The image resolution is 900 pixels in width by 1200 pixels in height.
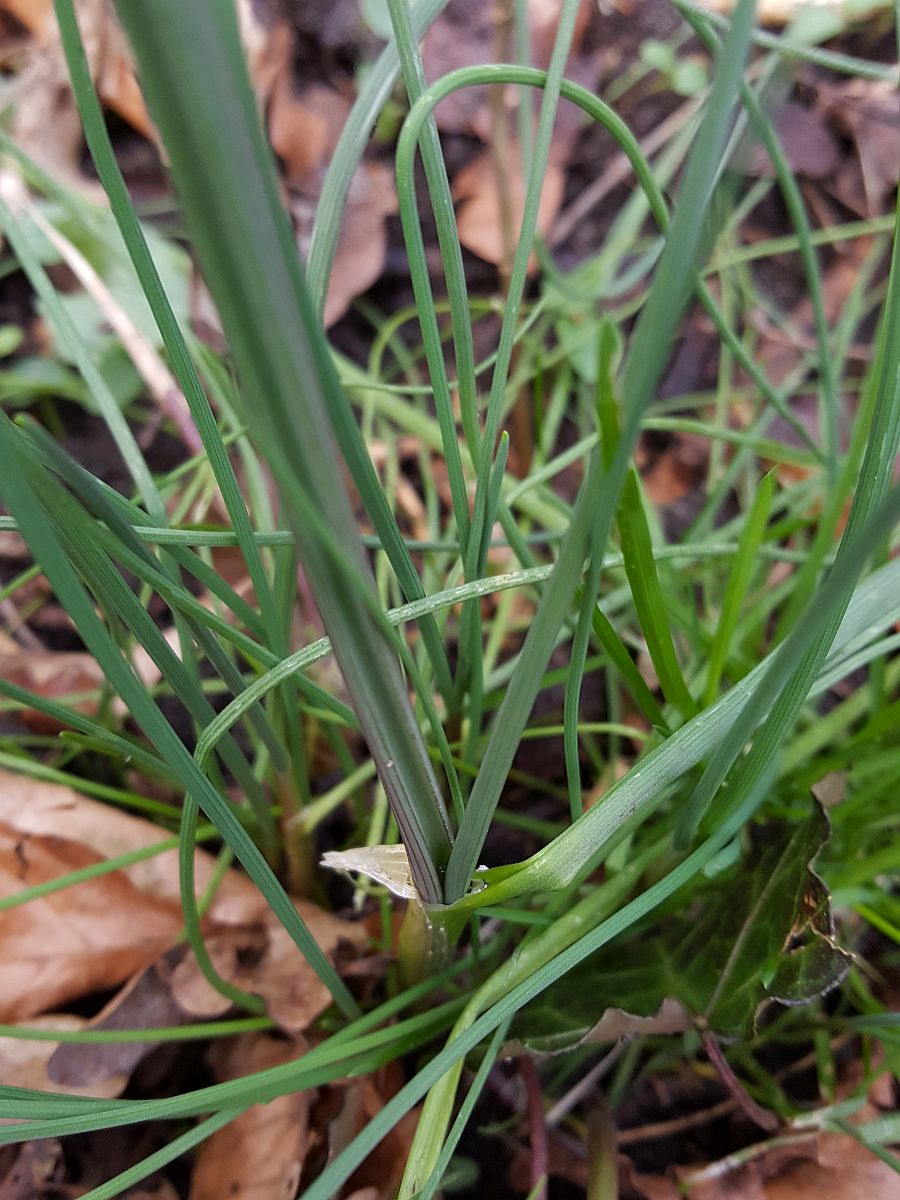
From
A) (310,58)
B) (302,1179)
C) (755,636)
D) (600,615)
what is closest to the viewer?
(600,615)

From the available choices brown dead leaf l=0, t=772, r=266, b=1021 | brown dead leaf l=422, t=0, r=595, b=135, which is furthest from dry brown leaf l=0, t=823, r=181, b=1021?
brown dead leaf l=422, t=0, r=595, b=135

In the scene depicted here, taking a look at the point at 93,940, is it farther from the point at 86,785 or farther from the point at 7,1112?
the point at 7,1112

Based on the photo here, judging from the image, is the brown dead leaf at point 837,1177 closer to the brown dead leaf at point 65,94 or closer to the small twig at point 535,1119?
the small twig at point 535,1119

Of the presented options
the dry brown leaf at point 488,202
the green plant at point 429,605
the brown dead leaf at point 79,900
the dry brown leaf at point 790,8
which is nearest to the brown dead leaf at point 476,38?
the dry brown leaf at point 488,202

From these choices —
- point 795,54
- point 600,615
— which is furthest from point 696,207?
point 795,54

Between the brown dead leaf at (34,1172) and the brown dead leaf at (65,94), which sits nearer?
the brown dead leaf at (34,1172)

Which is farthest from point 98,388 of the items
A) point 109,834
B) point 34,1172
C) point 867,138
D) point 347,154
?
point 867,138
